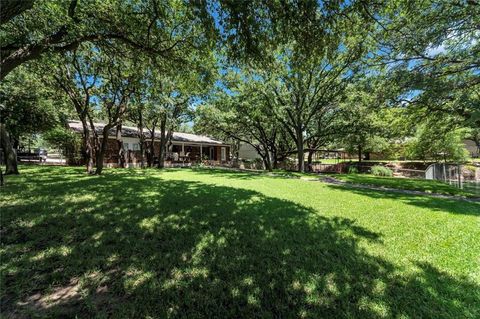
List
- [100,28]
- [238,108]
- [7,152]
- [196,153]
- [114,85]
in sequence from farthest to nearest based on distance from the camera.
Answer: [196,153]
[238,108]
[114,85]
[7,152]
[100,28]

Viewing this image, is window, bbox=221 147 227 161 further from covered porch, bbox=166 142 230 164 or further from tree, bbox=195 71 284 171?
tree, bbox=195 71 284 171

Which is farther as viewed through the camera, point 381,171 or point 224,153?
point 224,153

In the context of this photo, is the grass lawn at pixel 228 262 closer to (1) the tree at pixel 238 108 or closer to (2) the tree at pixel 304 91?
(2) the tree at pixel 304 91

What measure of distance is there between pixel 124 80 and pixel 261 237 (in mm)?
11163

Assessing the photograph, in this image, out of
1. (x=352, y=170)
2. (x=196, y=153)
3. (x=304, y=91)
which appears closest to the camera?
(x=304, y=91)

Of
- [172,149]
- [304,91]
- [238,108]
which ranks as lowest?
[172,149]

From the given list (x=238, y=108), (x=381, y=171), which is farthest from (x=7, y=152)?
(x=381, y=171)

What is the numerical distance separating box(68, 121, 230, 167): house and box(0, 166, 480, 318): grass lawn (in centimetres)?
1588

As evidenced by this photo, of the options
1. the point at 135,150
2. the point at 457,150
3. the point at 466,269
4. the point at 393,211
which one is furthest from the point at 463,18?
the point at 135,150

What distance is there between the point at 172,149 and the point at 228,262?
26.0 metres

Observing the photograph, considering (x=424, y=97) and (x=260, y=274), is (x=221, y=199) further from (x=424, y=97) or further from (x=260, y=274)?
(x=424, y=97)

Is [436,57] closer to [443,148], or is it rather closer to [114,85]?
[114,85]

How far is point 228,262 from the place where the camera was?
309 cm

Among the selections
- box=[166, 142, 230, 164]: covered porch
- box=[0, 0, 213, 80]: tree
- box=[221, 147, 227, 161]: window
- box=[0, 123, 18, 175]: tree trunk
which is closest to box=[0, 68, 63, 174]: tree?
box=[0, 123, 18, 175]: tree trunk
